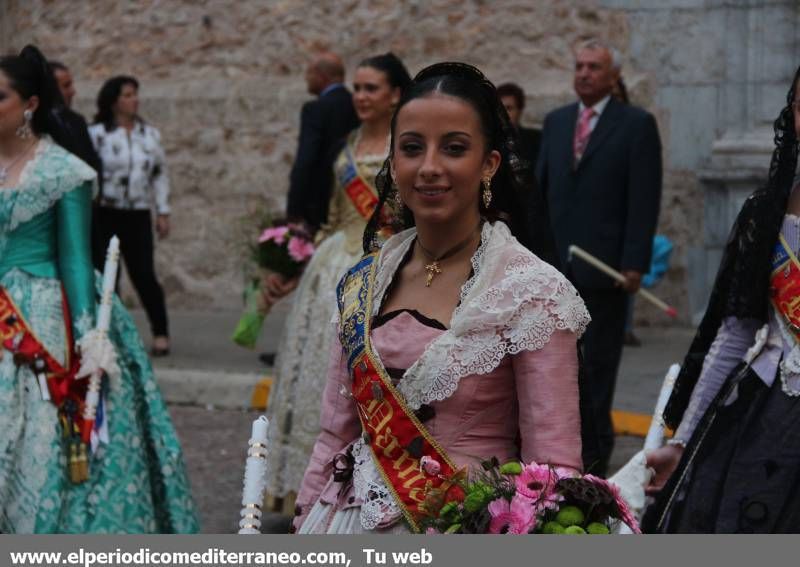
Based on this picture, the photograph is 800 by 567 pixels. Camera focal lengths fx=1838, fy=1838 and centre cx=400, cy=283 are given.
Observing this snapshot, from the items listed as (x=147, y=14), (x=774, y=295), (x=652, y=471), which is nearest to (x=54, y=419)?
(x=652, y=471)

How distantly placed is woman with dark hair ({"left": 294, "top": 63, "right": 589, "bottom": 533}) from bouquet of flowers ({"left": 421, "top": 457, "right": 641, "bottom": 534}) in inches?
6.1

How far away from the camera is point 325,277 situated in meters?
8.08

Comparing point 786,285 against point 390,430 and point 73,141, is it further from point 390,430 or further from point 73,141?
point 73,141

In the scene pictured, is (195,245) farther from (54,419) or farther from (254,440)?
(254,440)

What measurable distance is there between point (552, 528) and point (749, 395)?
1579 millimetres

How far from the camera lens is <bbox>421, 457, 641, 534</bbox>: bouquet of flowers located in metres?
3.38

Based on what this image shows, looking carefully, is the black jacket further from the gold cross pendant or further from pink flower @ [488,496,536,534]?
pink flower @ [488,496,536,534]

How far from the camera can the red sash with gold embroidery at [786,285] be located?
4754 mm

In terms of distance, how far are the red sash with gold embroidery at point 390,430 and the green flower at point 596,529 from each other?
1.21ft

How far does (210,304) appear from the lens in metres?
14.4

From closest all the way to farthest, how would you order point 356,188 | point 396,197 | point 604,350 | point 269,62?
1. point 396,197
2. point 356,188
3. point 604,350
4. point 269,62

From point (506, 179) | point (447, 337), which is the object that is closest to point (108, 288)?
point (506, 179)

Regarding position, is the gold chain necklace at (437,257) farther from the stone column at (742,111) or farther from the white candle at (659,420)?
the stone column at (742,111)

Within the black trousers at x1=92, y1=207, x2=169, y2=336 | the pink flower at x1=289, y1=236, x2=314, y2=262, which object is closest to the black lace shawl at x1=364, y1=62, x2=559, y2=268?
the pink flower at x1=289, y1=236, x2=314, y2=262
